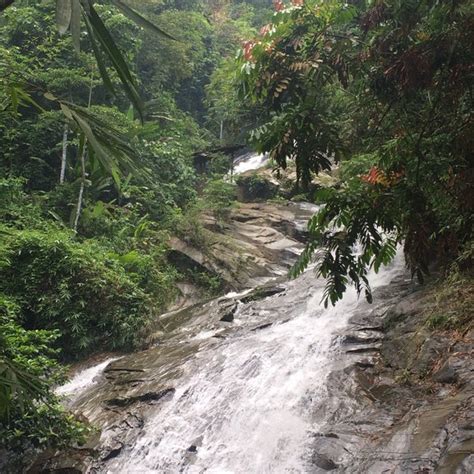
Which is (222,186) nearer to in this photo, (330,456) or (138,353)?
(138,353)

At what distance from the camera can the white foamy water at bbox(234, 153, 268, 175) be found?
78.3ft

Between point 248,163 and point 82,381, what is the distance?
17.4m

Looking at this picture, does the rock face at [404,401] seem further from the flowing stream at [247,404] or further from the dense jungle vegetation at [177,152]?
the dense jungle vegetation at [177,152]

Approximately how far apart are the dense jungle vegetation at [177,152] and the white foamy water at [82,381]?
69 cm

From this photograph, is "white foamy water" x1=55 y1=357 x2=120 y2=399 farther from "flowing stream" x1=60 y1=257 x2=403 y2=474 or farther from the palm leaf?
the palm leaf

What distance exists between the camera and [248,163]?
2477 cm

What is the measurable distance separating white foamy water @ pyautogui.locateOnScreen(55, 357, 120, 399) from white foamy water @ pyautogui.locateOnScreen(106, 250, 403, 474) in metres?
2.02

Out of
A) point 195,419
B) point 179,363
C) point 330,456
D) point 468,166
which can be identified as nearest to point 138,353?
point 179,363

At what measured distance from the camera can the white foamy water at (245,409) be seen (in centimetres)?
582

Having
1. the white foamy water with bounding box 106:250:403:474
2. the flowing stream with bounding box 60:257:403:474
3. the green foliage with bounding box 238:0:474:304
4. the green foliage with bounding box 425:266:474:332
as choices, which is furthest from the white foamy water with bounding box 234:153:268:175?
the green foliage with bounding box 238:0:474:304

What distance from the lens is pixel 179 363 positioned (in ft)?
27.7

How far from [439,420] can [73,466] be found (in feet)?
14.8

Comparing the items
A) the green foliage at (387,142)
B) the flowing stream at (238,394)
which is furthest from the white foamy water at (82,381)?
the green foliage at (387,142)

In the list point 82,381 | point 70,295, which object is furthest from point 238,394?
point 70,295
